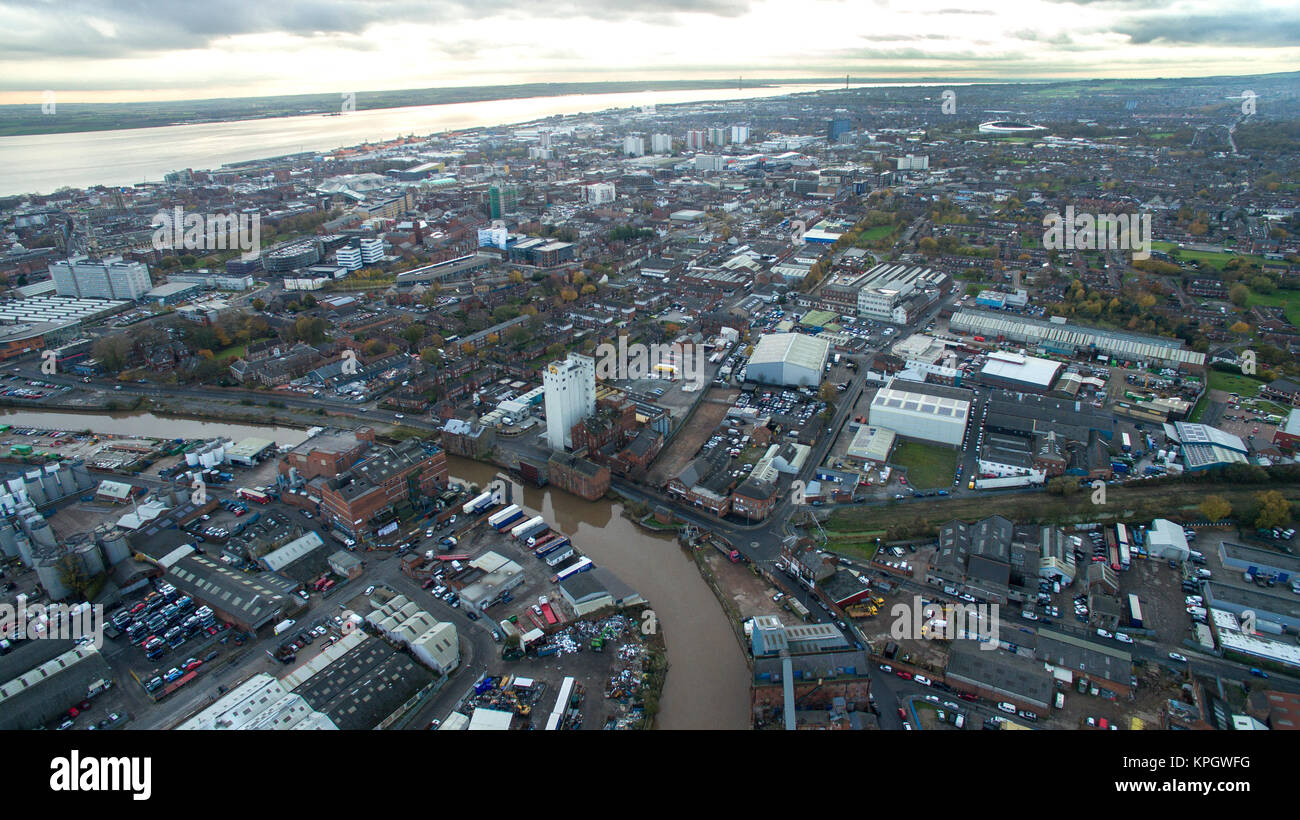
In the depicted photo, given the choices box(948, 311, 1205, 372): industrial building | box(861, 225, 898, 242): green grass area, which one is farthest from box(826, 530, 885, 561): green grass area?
box(861, 225, 898, 242): green grass area

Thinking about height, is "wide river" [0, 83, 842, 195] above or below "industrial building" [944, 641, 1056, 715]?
above

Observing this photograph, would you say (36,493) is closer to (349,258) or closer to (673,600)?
(673,600)

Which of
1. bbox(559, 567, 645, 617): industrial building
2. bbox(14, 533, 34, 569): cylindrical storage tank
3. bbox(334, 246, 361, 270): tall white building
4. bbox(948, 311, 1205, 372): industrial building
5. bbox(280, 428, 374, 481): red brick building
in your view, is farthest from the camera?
bbox(334, 246, 361, 270): tall white building

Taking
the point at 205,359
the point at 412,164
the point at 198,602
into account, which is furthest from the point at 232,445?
the point at 412,164

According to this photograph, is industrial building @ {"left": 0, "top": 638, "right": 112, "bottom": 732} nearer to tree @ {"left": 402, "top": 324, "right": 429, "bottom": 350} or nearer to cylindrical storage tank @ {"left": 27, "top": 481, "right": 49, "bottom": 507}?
cylindrical storage tank @ {"left": 27, "top": 481, "right": 49, "bottom": 507}

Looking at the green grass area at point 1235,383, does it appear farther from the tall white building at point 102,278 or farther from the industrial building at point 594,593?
the tall white building at point 102,278
